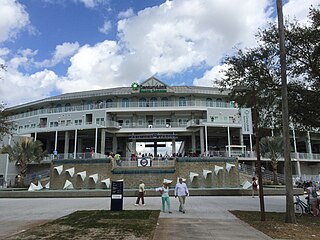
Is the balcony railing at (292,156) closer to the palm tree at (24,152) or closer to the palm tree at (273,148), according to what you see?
the palm tree at (273,148)

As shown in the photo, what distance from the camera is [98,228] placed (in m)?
9.31

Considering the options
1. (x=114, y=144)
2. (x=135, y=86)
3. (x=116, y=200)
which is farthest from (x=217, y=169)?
(x=135, y=86)

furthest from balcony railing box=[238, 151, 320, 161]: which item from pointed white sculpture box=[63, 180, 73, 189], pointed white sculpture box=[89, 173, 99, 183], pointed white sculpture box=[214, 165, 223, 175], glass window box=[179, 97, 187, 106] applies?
pointed white sculpture box=[63, 180, 73, 189]

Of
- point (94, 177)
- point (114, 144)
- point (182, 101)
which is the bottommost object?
point (94, 177)

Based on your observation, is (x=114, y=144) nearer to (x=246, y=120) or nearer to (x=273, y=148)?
(x=273, y=148)

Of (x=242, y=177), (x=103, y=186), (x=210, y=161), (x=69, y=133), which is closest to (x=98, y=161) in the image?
(x=103, y=186)

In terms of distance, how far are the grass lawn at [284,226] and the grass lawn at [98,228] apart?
10.9 feet

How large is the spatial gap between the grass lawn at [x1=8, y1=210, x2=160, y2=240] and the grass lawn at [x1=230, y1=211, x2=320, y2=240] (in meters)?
3.31

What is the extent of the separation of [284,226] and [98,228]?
5826mm

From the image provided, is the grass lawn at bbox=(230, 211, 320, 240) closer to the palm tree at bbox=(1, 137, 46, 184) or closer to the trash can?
the trash can

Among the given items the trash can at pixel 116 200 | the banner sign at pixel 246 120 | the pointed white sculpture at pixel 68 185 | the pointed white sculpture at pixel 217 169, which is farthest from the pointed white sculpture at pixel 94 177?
the banner sign at pixel 246 120

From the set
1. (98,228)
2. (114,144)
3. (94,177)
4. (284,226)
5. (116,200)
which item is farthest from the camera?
(114,144)

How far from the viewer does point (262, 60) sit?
1441cm

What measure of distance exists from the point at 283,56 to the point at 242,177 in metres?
22.8
